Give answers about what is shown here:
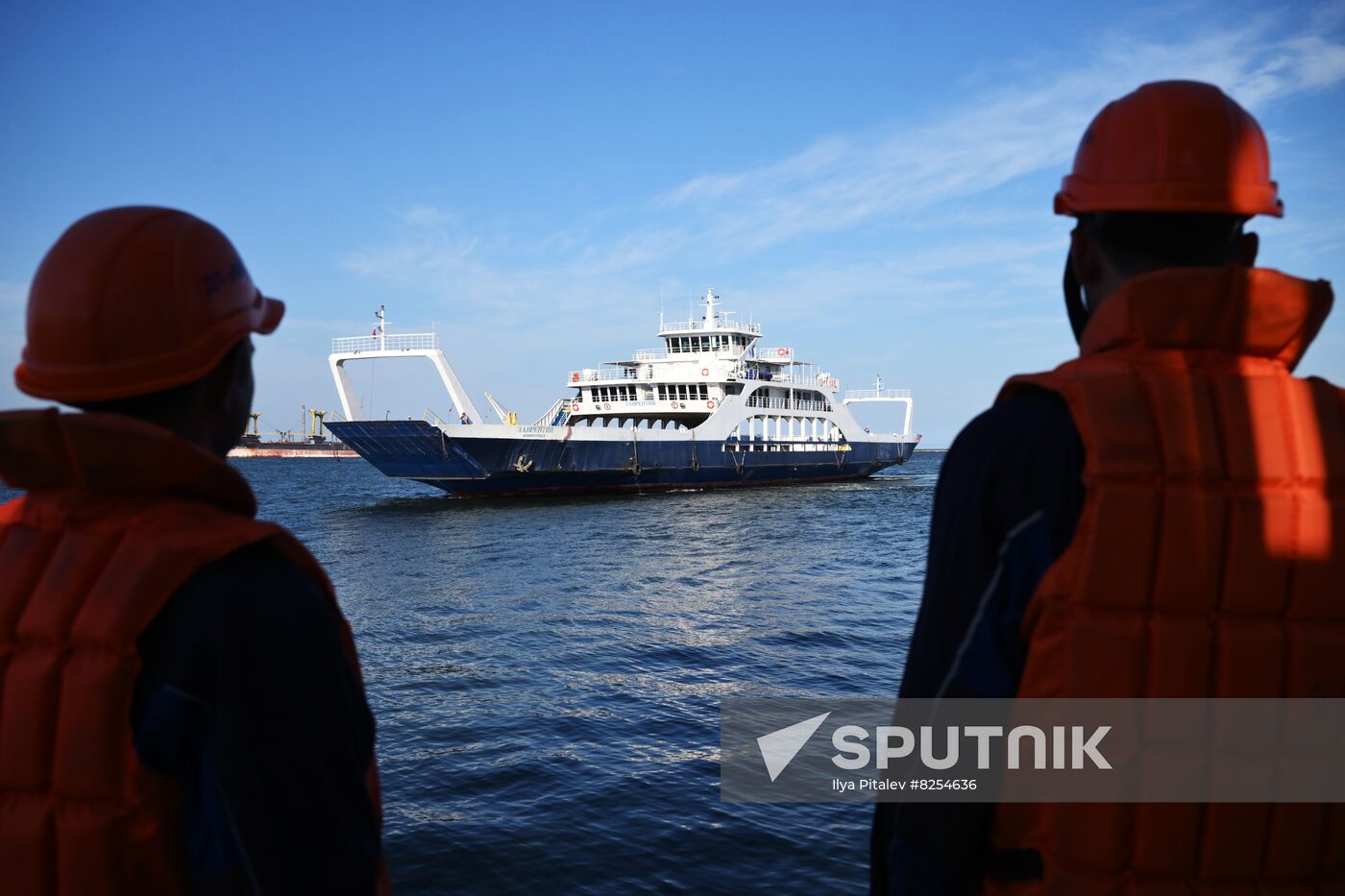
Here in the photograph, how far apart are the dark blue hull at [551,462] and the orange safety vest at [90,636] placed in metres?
24.3

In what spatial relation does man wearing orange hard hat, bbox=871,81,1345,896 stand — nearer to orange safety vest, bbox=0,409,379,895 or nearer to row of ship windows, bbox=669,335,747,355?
orange safety vest, bbox=0,409,379,895

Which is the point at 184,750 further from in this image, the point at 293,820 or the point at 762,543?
the point at 762,543

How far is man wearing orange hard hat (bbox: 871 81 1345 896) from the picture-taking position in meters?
1.20

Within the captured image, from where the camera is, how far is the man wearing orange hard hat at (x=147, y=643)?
109 centimetres

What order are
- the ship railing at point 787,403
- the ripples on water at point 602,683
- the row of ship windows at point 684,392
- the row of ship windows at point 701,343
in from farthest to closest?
the ship railing at point 787,403 → the row of ship windows at point 701,343 → the row of ship windows at point 684,392 → the ripples on water at point 602,683

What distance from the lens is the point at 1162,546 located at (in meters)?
1.20

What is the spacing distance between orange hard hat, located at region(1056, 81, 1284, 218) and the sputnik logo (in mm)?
5034

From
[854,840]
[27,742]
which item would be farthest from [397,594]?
[27,742]

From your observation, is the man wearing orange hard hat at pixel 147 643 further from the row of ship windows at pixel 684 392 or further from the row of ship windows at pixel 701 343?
the row of ship windows at pixel 701 343

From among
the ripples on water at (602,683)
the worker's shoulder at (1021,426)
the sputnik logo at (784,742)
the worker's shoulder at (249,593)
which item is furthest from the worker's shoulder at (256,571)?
the sputnik logo at (784,742)

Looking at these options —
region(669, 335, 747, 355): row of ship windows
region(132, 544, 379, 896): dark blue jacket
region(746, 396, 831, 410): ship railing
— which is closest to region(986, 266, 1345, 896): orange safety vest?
region(132, 544, 379, 896): dark blue jacket

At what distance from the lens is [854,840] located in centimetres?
484

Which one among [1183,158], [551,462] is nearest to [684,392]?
[551,462]

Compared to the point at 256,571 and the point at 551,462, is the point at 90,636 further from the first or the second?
the point at 551,462
